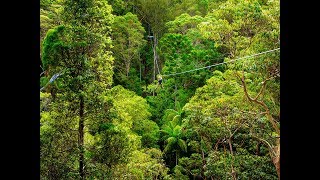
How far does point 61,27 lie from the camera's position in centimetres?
719

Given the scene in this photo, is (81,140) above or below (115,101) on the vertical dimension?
below

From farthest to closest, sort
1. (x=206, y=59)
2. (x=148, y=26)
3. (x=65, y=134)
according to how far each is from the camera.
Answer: (x=148, y=26) → (x=206, y=59) → (x=65, y=134)

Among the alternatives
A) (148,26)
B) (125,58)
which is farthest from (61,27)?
(148,26)

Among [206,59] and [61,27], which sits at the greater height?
[61,27]

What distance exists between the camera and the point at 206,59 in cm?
1555

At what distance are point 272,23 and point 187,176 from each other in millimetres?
6722

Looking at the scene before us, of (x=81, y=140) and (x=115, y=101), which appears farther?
(x=115, y=101)

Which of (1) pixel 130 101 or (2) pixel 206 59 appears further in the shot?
(2) pixel 206 59

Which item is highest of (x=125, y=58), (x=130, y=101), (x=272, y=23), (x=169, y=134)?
(x=272, y=23)

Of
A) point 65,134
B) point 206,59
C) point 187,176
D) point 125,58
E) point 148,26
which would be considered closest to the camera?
point 65,134
